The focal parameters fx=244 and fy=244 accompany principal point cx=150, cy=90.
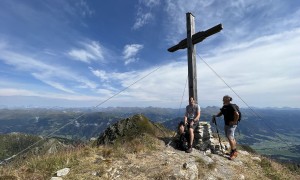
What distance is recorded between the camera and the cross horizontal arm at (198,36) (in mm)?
13182

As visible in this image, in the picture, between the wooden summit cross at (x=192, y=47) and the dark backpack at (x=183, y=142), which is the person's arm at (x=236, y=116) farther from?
the dark backpack at (x=183, y=142)

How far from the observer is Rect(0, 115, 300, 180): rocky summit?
8.30 m

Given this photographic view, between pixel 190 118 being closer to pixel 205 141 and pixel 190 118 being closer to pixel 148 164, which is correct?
pixel 205 141

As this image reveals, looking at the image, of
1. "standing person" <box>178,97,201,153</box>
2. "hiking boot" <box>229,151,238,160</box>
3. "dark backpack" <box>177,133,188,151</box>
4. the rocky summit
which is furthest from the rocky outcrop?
"dark backpack" <box>177,133,188,151</box>

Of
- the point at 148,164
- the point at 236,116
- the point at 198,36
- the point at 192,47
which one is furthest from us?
the point at 192,47

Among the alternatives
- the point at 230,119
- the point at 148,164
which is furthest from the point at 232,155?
the point at 148,164

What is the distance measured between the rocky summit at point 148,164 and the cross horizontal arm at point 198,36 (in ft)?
16.1

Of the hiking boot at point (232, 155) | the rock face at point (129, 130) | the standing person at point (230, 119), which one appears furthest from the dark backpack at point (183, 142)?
the rock face at point (129, 130)

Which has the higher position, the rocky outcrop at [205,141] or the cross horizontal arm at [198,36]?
the cross horizontal arm at [198,36]

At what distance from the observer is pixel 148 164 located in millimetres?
9594

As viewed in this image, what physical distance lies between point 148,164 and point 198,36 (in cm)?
816

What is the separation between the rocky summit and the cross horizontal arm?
16.1 feet

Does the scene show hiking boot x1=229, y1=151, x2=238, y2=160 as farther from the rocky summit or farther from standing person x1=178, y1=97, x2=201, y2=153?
standing person x1=178, y1=97, x2=201, y2=153

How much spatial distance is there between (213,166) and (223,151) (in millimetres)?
3580
